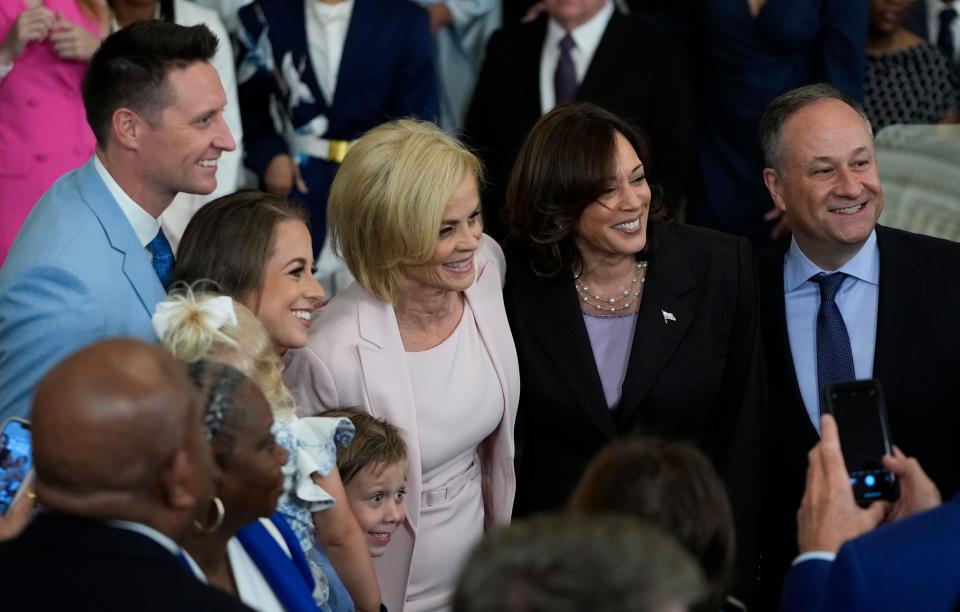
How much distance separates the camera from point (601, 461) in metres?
1.82

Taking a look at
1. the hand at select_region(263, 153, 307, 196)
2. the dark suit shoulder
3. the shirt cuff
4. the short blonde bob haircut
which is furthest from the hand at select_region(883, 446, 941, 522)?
the hand at select_region(263, 153, 307, 196)

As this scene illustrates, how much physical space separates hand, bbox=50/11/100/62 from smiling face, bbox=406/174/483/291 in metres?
1.45

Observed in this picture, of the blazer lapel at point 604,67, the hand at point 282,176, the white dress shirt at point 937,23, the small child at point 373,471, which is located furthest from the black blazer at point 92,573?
the white dress shirt at point 937,23

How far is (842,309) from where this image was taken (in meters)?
3.17

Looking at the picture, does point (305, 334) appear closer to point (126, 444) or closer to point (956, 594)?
point (126, 444)

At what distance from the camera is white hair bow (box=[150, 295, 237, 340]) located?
7.83 ft

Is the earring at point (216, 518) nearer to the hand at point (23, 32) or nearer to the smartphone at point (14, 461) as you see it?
the smartphone at point (14, 461)

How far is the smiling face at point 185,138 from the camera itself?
2.87m

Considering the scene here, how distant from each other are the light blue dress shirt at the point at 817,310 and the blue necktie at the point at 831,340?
0.02 meters

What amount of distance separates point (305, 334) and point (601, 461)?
108cm

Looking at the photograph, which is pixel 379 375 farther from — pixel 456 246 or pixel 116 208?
pixel 116 208

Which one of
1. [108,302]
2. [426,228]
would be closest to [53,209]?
[108,302]

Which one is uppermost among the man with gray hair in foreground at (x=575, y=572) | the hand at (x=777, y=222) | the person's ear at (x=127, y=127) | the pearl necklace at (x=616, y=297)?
the person's ear at (x=127, y=127)

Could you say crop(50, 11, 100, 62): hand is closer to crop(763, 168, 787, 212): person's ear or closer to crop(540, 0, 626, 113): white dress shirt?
crop(540, 0, 626, 113): white dress shirt
